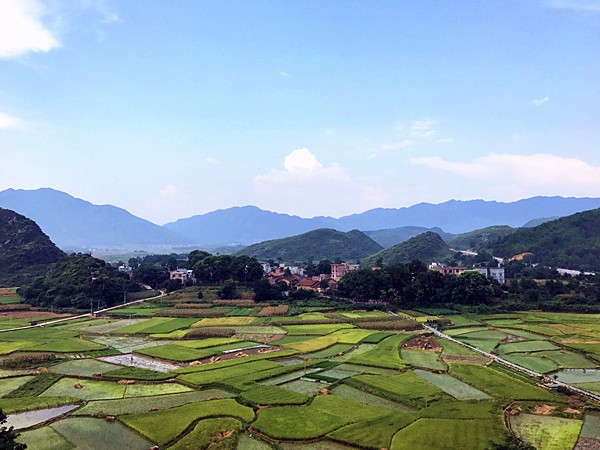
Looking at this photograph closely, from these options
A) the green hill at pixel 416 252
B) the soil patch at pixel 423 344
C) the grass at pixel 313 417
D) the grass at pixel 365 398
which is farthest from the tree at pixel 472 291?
the green hill at pixel 416 252

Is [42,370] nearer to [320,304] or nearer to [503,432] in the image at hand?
[503,432]

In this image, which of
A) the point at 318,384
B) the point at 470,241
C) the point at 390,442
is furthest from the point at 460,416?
the point at 470,241

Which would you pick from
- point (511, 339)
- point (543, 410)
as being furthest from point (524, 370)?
point (511, 339)

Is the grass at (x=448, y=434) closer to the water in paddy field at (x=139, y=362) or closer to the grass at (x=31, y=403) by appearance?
the grass at (x=31, y=403)

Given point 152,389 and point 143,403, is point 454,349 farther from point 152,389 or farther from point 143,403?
point 143,403

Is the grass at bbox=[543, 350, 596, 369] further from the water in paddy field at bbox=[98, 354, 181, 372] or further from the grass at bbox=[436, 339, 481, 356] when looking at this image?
the water in paddy field at bbox=[98, 354, 181, 372]

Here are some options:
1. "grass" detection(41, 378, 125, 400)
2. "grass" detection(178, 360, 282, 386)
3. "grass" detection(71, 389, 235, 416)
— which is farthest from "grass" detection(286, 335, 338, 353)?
"grass" detection(41, 378, 125, 400)
